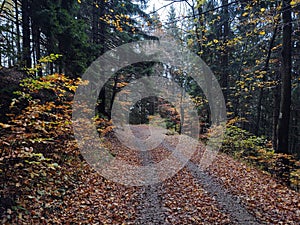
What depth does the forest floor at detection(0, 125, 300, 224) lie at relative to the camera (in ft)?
13.8

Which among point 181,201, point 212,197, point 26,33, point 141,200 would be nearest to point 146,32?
point 141,200

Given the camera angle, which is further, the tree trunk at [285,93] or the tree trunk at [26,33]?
the tree trunk at [285,93]

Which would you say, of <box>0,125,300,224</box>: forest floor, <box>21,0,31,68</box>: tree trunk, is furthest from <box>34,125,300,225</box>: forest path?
<box>21,0,31,68</box>: tree trunk

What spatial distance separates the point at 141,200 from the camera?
5621mm

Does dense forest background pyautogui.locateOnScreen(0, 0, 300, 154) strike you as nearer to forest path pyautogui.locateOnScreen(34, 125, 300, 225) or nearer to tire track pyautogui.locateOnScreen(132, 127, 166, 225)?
forest path pyautogui.locateOnScreen(34, 125, 300, 225)

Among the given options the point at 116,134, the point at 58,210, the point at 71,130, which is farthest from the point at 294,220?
the point at 116,134

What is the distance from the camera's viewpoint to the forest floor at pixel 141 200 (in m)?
4.21

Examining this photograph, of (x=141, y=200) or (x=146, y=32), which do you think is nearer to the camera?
(x=146, y=32)

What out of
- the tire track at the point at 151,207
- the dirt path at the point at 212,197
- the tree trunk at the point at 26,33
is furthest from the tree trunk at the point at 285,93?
the tree trunk at the point at 26,33

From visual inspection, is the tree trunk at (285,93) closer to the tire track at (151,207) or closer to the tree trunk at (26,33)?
the tire track at (151,207)

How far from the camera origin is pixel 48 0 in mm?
7695

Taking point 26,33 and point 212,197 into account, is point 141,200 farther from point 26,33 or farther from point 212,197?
point 26,33

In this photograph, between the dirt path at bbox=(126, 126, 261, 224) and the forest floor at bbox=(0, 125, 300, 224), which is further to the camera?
the dirt path at bbox=(126, 126, 261, 224)

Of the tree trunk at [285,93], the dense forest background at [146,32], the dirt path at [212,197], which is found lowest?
the dirt path at [212,197]
